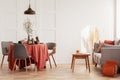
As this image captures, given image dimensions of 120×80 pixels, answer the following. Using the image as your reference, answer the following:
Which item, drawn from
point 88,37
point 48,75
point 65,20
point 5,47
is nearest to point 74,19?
→ point 65,20

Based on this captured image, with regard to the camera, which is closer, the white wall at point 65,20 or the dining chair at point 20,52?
the dining chair at point 20,52

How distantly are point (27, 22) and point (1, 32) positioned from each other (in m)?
1.03

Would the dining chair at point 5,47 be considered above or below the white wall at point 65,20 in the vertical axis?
below

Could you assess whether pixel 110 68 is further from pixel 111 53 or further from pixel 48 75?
pixel 48 75

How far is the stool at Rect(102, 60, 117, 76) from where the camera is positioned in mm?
6080

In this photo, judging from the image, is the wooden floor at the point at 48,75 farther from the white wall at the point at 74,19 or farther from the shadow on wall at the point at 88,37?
the shadow on wall at the point at 88,37

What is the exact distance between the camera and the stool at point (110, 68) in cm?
608

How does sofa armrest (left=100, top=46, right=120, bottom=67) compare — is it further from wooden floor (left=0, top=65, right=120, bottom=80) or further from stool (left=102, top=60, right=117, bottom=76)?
wooden floor (left=0, top=65, right=120, bottom=80)

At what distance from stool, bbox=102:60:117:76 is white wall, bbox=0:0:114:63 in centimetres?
234

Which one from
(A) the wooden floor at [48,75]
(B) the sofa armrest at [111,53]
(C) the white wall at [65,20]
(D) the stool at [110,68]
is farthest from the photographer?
(C) the white wall at [65,20]

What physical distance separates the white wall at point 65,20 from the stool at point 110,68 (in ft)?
7.66

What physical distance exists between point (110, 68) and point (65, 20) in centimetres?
290

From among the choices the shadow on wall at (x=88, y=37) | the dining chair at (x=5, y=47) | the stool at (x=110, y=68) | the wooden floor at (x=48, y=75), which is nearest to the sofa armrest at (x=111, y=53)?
the stool at (x=110, y=68)

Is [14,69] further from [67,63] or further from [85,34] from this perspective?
[85,34]
